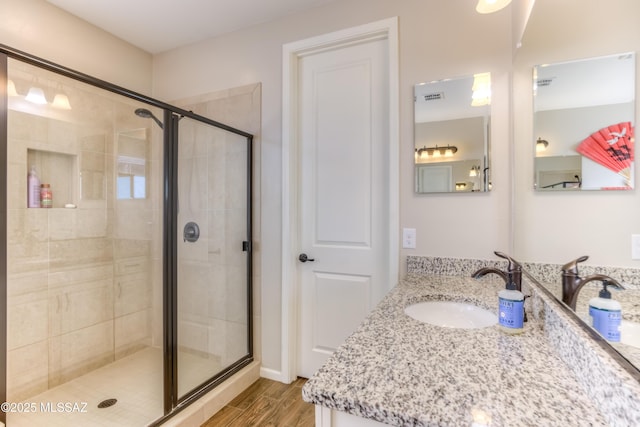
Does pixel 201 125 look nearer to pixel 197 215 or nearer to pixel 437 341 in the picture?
pixel 197 215

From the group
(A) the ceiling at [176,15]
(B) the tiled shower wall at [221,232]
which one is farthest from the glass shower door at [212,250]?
(A) the ceiling at [176,15]

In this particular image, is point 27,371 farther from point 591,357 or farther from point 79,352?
point 591,357

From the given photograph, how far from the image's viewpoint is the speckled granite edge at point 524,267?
0.73m

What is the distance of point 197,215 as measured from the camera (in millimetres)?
2123

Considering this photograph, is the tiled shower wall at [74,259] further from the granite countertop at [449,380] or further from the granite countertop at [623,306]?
the granite countertop at [623,306]

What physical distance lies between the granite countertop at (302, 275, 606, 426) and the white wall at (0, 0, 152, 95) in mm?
2556

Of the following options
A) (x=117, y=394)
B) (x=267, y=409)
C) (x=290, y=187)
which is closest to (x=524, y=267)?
(x=290, y=187)

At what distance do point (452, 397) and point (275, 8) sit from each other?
7.77 feet

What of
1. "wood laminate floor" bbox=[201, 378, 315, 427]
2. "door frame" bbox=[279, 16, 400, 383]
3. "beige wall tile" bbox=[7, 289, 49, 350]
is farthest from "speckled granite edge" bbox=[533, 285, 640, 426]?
"beige wall tile" bbox=[7, 289, 49, 350]

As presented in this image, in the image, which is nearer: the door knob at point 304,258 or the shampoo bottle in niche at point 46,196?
the shampoo bottle in niche at point 46,196

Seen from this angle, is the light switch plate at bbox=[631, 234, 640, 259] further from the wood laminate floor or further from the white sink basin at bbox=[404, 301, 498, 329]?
the wood laminate floor

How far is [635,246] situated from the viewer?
27.3 inches

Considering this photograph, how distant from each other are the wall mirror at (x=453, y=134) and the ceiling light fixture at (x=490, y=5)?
0.98 ft

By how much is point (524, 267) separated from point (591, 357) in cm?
77
